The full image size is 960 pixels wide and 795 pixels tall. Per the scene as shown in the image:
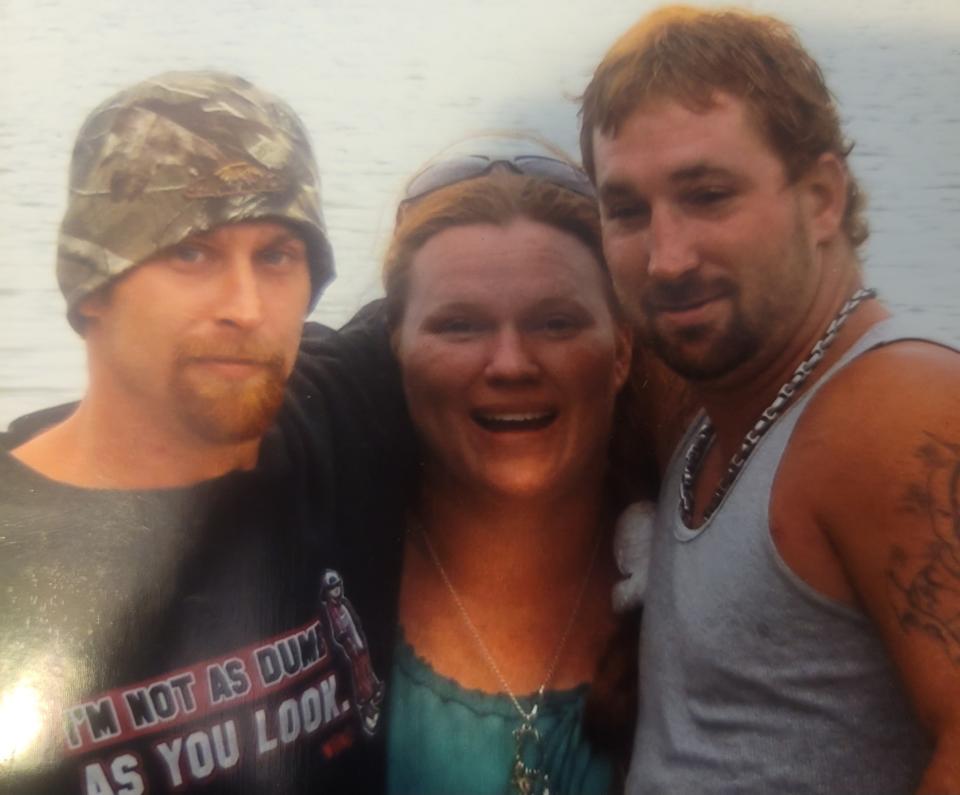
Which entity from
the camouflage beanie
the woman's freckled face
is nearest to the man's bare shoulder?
the woman's freckled face

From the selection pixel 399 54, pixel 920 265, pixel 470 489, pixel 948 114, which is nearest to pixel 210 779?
pixel 470 489

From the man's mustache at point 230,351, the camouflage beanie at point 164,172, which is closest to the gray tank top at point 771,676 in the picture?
the man's mustache at point 230,351

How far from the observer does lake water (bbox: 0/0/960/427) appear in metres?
1.66

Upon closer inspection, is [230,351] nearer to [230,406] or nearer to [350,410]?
[230,406]

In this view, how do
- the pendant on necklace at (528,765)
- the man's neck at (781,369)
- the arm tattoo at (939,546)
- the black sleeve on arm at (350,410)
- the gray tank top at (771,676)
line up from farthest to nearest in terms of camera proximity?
the pendant on necklace at (528,765) < the black sleeve on arm at (350,410) < the man's neck at (781,369) < the gray tank top at (771,676) < the arm tattoo at (939,546)

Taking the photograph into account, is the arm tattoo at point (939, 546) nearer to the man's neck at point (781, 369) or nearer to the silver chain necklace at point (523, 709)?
the man's neck at point (781, 369)

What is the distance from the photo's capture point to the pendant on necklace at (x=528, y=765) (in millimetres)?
1877

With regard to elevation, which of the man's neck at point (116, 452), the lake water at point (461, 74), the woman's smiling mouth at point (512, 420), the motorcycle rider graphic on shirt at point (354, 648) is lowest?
the motorcycle rider graphic on shirt at point (354, 648)

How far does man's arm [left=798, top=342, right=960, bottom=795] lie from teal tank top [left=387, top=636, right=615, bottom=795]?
62 cm

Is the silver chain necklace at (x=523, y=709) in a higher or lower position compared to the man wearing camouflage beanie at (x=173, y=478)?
lower

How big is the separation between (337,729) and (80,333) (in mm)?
743

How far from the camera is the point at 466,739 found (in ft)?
6.30

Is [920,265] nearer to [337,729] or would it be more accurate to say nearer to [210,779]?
[337,729]

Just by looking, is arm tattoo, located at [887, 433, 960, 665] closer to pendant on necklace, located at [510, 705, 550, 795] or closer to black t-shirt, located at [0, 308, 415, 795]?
pendant on necklace, located at [510, 705, 550, 795]
